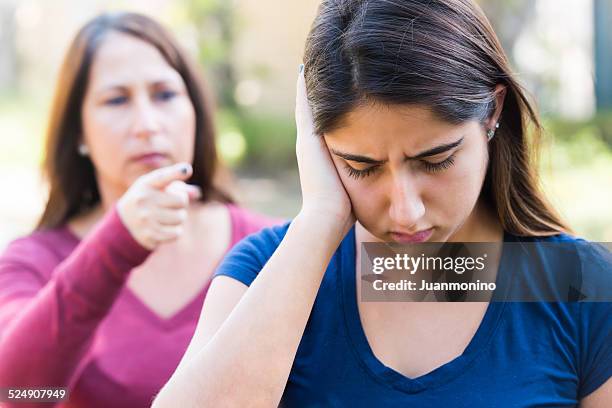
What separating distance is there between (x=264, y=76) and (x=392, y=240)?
837 cm

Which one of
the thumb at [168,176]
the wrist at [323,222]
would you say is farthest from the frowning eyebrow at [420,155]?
the thumb at [168,176]

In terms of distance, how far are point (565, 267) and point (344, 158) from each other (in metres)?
0.46

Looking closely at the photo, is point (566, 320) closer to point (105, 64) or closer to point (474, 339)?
point (474, 339)

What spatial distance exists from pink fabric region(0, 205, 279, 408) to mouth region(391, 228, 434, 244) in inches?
31.9

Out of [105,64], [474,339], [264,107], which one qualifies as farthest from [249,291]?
[264,107]

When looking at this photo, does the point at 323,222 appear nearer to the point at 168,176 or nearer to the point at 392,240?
the point at 392,240

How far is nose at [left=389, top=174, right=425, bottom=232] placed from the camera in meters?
1.39

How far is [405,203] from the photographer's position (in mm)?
1390

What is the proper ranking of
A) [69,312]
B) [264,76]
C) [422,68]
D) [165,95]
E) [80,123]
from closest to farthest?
[422,68], [69,312], [165,95], [80,123], [264,76]

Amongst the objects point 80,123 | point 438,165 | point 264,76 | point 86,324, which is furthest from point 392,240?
point 264,76

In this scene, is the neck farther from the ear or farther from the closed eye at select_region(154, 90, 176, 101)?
the closed eye at select_region(154, 90, 176, 101)

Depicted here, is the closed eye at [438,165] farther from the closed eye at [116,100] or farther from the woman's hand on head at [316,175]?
the closed eye at [116,100]

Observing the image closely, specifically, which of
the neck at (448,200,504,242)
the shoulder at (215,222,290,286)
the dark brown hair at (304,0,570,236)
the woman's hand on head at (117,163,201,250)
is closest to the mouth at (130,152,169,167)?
the woman's hand on head at (117,163,201,250)

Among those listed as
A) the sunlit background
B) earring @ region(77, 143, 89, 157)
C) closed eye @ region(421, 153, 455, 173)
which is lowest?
closed eye @ region(421, 153, 455, 173)
